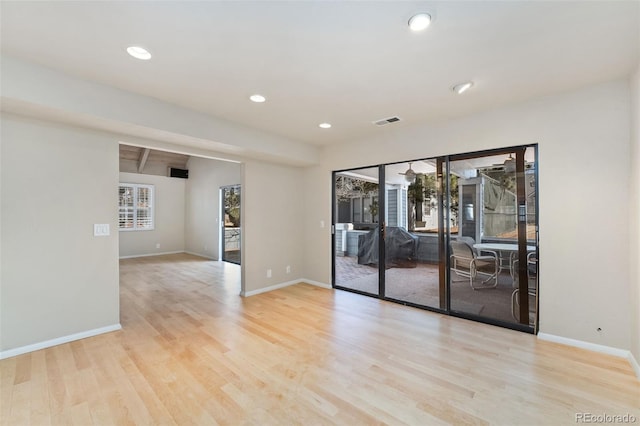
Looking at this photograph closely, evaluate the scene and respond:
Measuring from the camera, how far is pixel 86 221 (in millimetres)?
2893

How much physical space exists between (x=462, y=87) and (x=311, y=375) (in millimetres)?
2896

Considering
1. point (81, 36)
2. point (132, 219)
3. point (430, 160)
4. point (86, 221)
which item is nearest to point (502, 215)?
point (430, 160)

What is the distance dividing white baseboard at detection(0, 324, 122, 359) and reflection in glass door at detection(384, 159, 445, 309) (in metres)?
3.54

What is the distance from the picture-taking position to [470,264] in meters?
3.52

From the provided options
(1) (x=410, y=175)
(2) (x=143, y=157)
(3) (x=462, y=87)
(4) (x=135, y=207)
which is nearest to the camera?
(3) (x=462, y=87)

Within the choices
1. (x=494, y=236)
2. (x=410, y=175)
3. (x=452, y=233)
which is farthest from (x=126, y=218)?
(x=494, y=236)

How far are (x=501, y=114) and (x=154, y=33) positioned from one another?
3.39 metres

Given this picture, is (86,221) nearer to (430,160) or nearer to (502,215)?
(430,160)

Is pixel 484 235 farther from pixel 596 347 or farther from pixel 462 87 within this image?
pixel 462 87

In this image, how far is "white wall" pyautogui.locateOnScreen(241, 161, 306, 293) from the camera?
4.43m

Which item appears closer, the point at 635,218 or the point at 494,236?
the point at 635,218

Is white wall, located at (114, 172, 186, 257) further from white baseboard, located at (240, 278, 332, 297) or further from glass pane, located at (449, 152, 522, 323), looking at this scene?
glass pane, located at (449, 152, 522, 323)

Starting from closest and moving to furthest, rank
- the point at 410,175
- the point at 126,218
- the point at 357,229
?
the point at 410,175 → the point at 357,229 → the point at 126,218

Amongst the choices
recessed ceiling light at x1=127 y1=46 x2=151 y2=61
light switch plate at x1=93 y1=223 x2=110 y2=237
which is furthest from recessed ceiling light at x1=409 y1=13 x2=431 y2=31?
light switch plate at x1=93 y1=223 x2=110 y2=237
